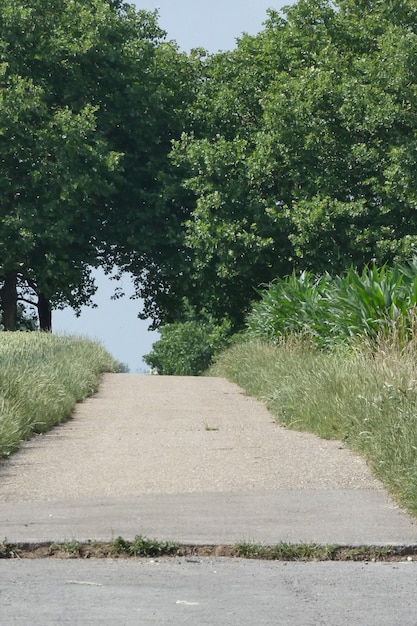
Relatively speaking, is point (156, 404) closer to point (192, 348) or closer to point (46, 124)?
point (46, 124)

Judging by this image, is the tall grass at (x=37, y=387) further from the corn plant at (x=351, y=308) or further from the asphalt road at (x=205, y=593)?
the asphalt road at (x=205, y=593)

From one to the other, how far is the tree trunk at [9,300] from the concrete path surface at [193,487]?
26652 mm

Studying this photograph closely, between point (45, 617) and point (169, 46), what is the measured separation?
37.9 metres

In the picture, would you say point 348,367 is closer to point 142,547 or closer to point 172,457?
point 172,457

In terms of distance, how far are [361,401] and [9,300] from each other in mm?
30357

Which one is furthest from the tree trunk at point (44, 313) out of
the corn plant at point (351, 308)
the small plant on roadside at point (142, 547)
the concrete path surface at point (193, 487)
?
the small plant on roadside at point (142, 547)

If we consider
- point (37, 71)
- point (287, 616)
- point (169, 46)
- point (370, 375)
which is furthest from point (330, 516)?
point (169, 46)

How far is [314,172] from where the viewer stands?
119 feet

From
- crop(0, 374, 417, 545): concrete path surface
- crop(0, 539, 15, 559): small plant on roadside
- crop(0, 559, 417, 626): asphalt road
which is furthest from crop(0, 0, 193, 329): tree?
crop(0, 559, 417, 626): asphalt road

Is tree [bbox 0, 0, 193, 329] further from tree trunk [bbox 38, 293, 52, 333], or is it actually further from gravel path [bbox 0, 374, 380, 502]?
gravel path [bbox 0, 374, 380, 502]

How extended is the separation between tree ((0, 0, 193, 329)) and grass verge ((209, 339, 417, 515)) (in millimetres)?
18227

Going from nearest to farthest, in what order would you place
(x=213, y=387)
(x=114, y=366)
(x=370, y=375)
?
(x=370, y=375), (x=213, y=387), (x=114, y=366)

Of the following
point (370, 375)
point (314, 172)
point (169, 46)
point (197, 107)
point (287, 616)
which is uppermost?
point (169, 46)

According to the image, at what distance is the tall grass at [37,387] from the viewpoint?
1162 cm
